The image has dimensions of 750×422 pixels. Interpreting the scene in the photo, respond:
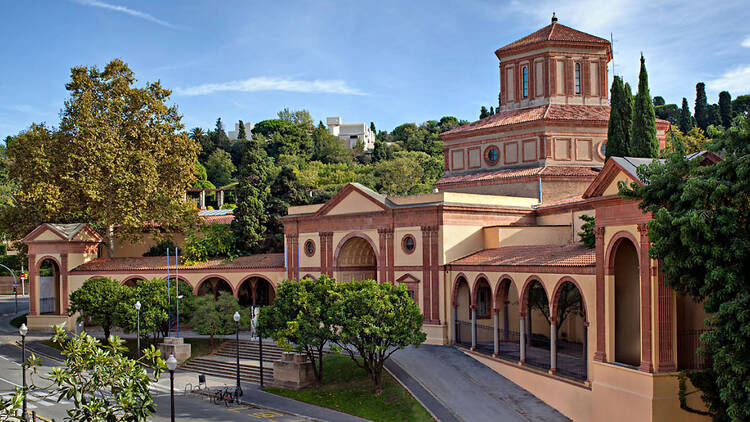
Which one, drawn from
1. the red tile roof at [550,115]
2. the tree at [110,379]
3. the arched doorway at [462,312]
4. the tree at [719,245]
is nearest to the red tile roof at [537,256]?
the arched doorway at [462,312]

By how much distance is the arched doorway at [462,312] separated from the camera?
35947 mm

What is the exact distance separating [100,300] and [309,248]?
12.9m

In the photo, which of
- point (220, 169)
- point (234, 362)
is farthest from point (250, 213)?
point (220, 169)

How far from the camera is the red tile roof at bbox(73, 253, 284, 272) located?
46.6m

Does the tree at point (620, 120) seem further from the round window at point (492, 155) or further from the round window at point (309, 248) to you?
the round window at point (309, 248)

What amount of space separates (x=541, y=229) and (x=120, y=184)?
92.8ft

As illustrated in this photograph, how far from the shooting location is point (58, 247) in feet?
160

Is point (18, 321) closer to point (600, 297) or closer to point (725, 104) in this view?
point (600, 297)

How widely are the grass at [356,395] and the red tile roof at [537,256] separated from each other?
7.35 metres

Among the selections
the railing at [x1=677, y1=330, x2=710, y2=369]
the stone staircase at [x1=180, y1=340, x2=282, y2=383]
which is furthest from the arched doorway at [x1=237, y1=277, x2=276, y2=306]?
the railing at [x1=677, y1=330, x2=710, y2=369]

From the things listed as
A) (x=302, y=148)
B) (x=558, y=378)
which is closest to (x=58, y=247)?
(x=558, y=378)

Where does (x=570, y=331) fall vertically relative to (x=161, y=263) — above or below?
below

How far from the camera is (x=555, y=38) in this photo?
42.1 meters

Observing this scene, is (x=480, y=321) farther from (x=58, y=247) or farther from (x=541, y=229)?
(x=58, y=247)
